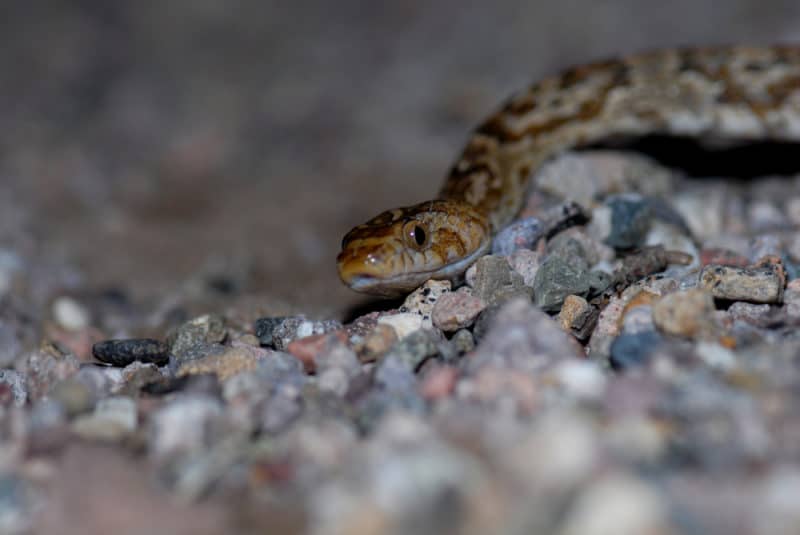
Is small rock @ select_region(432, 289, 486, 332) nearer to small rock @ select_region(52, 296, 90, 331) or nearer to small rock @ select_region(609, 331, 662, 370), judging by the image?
small rock @ select_region(609, 331, 662, 370)

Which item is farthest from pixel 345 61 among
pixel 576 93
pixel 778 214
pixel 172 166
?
pixel 778 214

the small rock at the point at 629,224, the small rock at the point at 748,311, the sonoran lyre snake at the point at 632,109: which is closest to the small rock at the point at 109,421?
the small rock at the point at 748,311

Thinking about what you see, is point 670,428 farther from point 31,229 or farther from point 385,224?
point 31,229

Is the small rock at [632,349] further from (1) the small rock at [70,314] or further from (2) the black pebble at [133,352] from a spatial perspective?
(1) the small rock at [70,314]

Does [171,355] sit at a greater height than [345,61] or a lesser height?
lesser

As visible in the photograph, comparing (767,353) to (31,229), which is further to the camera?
(31,229)

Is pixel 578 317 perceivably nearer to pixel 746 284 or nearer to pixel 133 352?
pixel 746 284

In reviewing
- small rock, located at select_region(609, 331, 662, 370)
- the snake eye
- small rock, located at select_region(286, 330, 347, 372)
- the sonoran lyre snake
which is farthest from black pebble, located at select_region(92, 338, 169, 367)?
small rock, located at select_region(609, 331, 662, 370)
